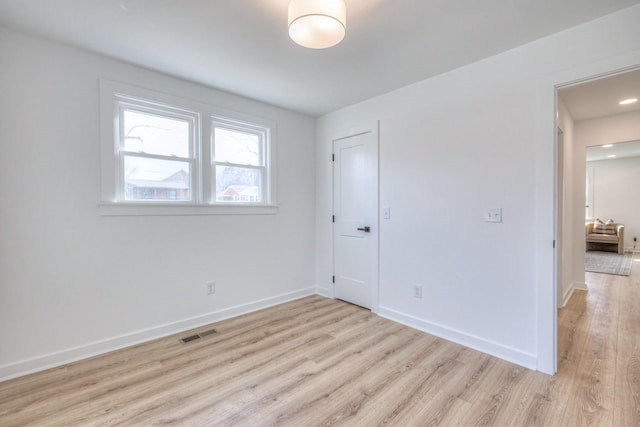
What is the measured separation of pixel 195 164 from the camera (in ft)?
9.77

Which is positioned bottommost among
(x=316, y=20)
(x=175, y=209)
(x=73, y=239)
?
(x=73, y=239)

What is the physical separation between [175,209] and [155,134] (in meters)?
0.74

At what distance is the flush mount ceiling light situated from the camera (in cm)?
147

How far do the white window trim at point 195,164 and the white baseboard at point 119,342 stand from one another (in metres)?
1.09

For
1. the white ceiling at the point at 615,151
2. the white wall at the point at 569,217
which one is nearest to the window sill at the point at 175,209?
the white wall at the point at 569,217

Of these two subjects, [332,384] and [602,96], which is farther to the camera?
[602,96]

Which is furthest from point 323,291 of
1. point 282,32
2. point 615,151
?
point 615,151

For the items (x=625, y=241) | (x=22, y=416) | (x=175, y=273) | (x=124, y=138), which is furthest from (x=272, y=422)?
(x=625, y=241)

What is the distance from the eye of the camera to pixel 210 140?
3074 millimetres

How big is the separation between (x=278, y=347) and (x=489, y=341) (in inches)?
71.6

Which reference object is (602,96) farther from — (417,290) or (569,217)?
(417,290)

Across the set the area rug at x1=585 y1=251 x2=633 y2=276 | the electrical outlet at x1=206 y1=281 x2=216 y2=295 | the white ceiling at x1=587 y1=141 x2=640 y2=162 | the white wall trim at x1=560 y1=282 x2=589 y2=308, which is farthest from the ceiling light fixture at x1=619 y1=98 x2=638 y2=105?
the electrical outlet at x1=206 y1=281 x2=216 y2=295

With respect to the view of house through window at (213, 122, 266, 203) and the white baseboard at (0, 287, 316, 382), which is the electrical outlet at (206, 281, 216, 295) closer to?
the white baseboard at (0, 287, 316, 382)

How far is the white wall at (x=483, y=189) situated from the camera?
83.1 inches
